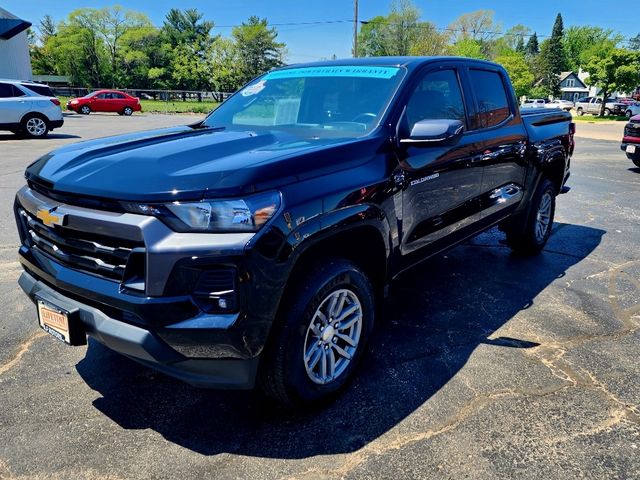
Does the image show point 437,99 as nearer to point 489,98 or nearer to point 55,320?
point 489,98

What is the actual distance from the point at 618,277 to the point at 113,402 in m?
4.65

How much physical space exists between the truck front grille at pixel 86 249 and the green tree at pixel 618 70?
1676 inches

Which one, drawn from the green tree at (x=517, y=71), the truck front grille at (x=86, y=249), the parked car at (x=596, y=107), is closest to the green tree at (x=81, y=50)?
the green tree at (x=517, y=71)

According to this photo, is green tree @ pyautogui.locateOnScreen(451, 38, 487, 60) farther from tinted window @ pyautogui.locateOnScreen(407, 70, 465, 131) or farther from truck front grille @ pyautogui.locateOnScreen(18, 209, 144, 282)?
truck front grille @ pyautogui.locateOnScreen(18, 209, 144, 282)

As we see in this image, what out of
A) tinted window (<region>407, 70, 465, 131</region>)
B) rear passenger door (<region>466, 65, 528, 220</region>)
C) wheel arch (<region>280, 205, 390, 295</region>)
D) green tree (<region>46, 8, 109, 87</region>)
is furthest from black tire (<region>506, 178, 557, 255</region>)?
green tree (<region>46, 8, 109, 87</region>)

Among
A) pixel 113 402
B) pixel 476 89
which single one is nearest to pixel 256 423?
pixel 113 402

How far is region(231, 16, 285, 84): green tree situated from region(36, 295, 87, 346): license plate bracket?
65753 mm

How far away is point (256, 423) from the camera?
272 centimetres

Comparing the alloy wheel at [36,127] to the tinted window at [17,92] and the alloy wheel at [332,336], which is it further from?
the alloy wheel at [332,336]

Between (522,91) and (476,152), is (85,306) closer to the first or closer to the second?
(476,152)

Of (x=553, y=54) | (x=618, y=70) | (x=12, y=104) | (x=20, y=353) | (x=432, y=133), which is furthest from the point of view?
(x=553, y=54)

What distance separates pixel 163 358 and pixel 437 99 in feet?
8.52

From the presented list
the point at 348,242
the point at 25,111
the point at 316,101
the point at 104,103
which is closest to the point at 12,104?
the point at 25,111

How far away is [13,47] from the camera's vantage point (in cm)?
2953
